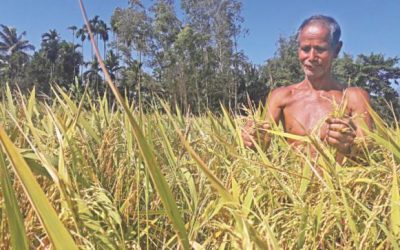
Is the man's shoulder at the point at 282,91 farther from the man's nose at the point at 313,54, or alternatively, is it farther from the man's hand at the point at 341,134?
the man's hand at the point at 341,134

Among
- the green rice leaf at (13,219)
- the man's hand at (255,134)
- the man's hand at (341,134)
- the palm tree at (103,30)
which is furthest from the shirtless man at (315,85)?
the palm tree at (103,30)

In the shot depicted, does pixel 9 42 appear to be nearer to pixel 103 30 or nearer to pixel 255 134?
pixel 103 30

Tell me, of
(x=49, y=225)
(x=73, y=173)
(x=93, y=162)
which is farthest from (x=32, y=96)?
(x=49, y=225)

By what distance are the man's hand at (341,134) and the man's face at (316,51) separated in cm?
69

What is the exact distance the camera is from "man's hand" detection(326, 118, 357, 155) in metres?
0.72

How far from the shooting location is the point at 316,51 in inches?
55.8

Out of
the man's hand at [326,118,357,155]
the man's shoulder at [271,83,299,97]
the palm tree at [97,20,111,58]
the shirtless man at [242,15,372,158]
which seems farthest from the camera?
the palm tree at [97,20,111,58]

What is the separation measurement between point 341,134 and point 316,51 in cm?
74

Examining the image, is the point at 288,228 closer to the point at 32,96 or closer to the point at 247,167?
the point at 247,167

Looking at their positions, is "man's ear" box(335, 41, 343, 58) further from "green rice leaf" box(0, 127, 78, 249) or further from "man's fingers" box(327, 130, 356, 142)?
"green rice leaf" box(0, 127, 78, 249)

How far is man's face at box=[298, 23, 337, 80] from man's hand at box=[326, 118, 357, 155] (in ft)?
2.28

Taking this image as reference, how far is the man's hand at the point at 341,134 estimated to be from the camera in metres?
0.72

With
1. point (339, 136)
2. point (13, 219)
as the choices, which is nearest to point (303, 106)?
point (339, 136)

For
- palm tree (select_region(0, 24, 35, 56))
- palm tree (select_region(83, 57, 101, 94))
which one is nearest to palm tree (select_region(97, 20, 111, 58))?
palm tree (select_region(0, 24, 35, 56))
